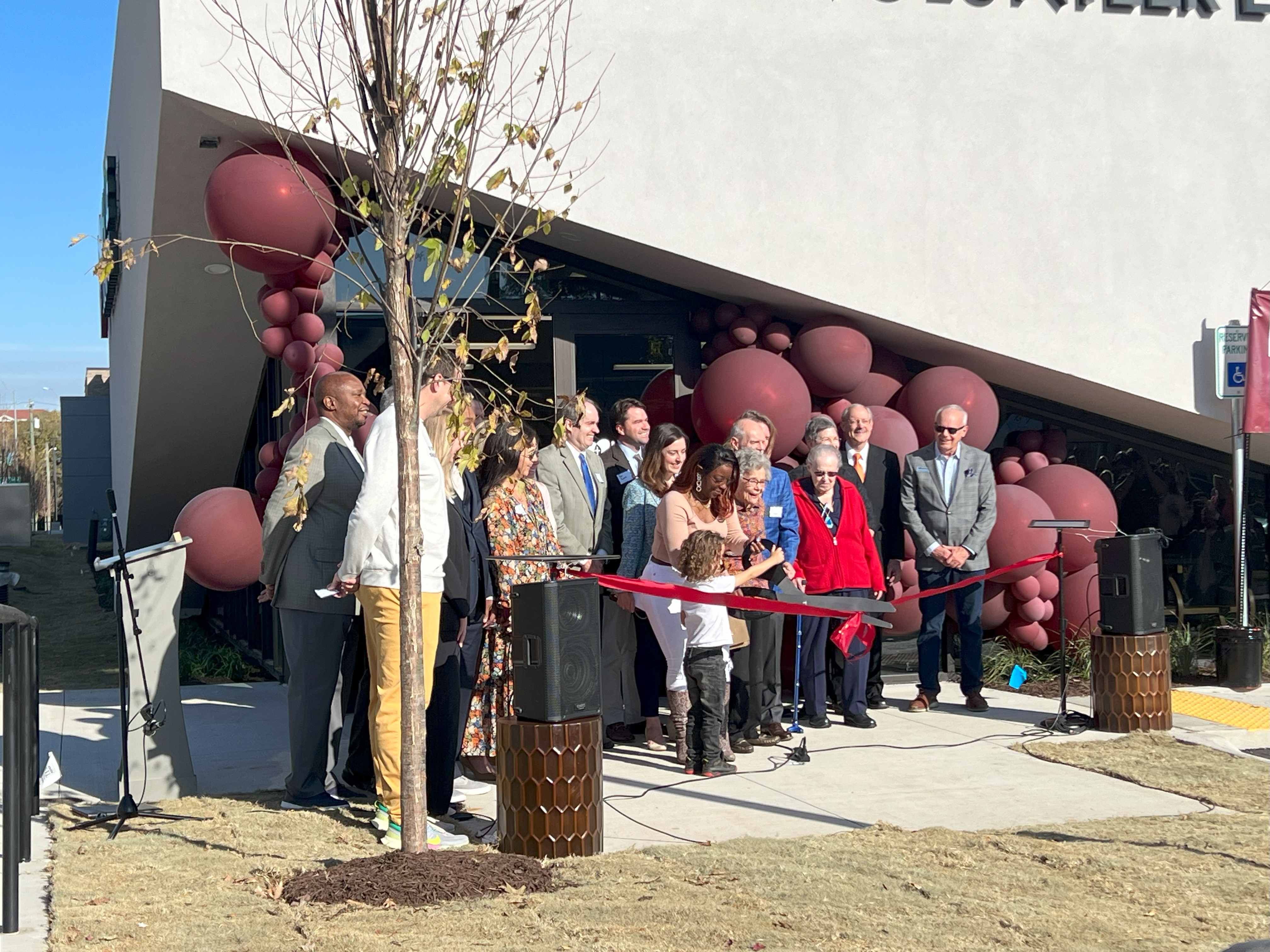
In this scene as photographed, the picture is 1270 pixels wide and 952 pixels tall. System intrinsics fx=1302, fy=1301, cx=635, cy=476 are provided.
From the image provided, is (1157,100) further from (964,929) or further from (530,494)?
(964,929)

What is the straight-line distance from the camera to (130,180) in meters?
11.6

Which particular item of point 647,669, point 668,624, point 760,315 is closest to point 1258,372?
point 760,315

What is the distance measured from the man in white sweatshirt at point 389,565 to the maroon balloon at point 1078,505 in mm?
5378

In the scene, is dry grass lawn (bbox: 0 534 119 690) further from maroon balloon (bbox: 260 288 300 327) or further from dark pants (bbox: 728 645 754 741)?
dark pants (bbox: 728 645 754 741)

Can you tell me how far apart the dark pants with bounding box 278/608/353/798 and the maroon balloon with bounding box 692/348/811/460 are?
3.61 m

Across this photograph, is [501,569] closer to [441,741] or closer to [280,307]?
[441,741]

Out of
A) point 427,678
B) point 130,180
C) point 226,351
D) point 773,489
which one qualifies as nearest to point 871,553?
point 773,489

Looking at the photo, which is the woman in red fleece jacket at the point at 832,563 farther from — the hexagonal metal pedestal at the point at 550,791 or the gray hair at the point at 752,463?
the hexagonal metal pedestal at the point at 550,791

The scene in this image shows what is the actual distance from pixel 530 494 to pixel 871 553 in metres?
2.34

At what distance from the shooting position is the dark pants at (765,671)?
7.11 metres

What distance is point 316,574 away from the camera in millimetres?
5645

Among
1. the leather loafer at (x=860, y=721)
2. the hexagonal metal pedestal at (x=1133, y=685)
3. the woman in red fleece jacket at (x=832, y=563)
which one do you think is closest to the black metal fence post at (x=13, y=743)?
the woman in red fleece jacket at (x=832, y=563)

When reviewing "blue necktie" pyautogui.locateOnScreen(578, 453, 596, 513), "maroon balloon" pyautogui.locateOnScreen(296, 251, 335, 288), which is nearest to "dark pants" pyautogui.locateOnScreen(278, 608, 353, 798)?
"blue necktie" pyautogui.locateOnScreen(578, 453, 596, 513)

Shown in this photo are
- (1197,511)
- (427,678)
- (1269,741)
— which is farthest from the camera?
(1197,511)
